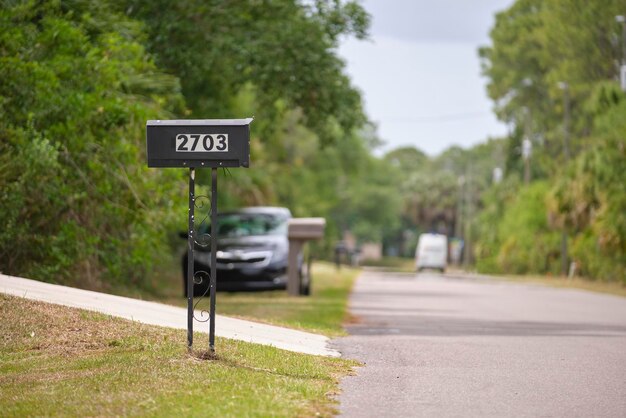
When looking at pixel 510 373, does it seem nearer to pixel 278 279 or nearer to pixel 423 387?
pixel 423 387

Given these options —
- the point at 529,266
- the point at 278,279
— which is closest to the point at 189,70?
the point at 278,279

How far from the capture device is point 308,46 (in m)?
26.9

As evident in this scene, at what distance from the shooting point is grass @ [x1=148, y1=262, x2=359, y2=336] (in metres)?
17.9

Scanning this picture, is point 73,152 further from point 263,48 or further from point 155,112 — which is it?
point 263,48

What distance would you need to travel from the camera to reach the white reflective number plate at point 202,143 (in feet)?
39.1

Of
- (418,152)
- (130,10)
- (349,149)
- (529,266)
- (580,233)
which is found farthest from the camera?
(418,152)

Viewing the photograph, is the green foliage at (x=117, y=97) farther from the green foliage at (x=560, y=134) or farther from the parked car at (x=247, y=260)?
the green foliage at (x=560, y=134)

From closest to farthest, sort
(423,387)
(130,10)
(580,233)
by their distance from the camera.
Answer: (423,387) < (130,10) < (580,233)

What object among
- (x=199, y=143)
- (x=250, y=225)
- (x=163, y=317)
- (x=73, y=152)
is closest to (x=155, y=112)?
(x=73, y=152)

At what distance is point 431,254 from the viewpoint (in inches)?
2744

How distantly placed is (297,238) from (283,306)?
10.6ft

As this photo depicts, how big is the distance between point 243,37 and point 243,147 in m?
15.4

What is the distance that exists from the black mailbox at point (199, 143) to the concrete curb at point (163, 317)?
256 centimetres

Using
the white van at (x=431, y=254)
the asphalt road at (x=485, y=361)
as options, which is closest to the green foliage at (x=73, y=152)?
the asphalt road at (x=485, y=361)
